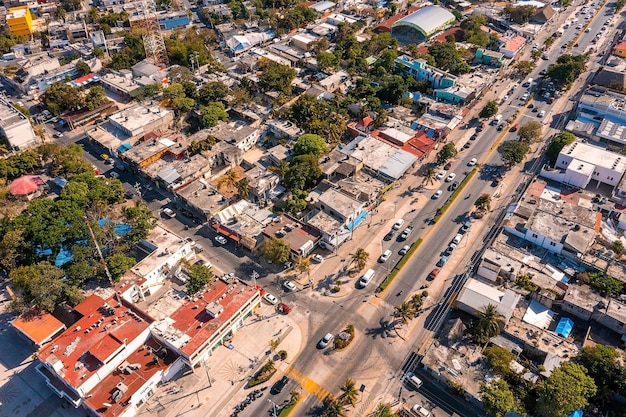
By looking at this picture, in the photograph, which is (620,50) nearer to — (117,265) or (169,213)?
(169,213)

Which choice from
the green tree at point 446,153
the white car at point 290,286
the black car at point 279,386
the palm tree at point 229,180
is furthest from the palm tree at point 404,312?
the palm tree at point 229,180

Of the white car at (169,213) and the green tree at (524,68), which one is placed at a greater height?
the green tree at (524,68)

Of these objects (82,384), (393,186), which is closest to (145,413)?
(82,384)

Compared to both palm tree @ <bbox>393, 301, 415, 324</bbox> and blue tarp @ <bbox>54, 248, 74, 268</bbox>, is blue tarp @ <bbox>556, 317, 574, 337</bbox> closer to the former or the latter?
palm tree @ <bbox>393, 301, 415, 324</bbox>

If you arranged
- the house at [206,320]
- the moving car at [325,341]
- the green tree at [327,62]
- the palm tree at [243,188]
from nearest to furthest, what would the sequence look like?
the house at [206,320], the moving car at [325,341], the palm tree at [243,188], the green tree at [327,62]

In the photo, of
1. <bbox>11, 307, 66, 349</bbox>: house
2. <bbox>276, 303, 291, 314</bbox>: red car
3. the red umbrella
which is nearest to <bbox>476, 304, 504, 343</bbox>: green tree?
<bbox>276, 303, 291, 314</bbox>: red car

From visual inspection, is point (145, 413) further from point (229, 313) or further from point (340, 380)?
point (340, 380)

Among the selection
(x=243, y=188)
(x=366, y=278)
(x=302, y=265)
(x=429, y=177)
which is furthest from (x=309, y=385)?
(x=429, y=177)

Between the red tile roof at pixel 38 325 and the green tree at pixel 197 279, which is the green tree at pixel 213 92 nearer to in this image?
the green tree at pixel 197 279
